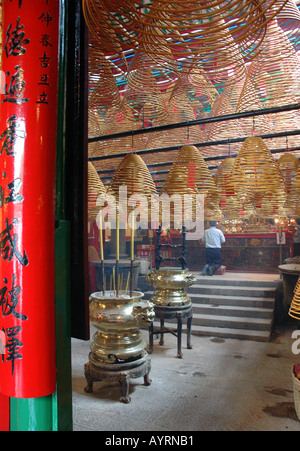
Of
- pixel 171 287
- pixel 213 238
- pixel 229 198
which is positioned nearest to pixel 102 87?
pixel 229 198

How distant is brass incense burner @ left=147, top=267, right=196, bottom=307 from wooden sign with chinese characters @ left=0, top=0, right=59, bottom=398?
11.0ft

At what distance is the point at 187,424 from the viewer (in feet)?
8.72

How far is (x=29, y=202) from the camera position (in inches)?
43.3

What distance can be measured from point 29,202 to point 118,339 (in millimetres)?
2165

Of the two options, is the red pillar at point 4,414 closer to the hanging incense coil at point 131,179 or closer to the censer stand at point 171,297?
the hanging incense coil at point 131,179

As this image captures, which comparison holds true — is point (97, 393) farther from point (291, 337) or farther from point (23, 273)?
point (291, 337)

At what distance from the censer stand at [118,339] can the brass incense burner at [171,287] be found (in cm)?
137

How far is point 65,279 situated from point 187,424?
207cm

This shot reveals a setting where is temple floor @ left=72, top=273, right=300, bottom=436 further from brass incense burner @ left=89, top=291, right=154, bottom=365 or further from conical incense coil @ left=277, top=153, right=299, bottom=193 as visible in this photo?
conical incense coil @ left=277, top=153, right=299, bottom=193

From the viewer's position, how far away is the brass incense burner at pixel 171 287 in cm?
439

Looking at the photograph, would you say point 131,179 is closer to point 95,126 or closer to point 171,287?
point 95,126

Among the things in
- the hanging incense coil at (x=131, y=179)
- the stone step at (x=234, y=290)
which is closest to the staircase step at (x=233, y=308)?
the stone step at (x=234, y=290)

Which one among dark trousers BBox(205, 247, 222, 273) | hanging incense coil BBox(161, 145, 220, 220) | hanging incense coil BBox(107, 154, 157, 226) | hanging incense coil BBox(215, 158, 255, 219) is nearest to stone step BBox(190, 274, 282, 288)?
dark trousers BBox(205, 247, 222, 273)

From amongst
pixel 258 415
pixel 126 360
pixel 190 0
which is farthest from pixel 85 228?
pixel 258 415
